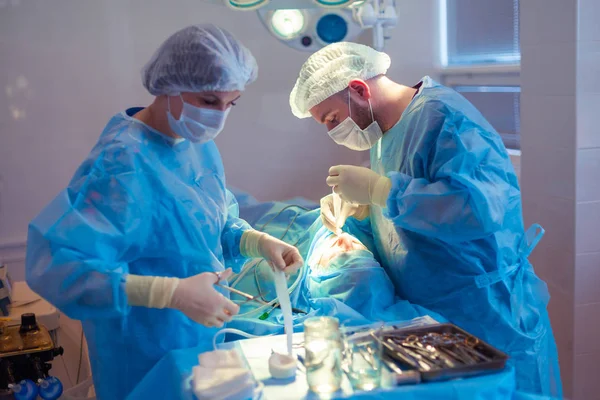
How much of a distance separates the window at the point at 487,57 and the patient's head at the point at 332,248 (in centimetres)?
129

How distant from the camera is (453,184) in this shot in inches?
73.2

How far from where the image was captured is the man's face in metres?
2.27

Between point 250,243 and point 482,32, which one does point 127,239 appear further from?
point 482,32

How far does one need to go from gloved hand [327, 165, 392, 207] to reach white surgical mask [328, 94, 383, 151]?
0.50ft

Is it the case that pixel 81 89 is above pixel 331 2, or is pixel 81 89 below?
below

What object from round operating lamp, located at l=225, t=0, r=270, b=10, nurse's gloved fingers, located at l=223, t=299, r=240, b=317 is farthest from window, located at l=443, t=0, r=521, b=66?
nurse's gloved fingers, located at l=223, t=299, r=240, b=317

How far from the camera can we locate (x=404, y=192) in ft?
6.36

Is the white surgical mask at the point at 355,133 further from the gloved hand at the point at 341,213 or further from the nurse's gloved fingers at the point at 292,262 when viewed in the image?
the nurse's gloved fingers at the point at 292,262

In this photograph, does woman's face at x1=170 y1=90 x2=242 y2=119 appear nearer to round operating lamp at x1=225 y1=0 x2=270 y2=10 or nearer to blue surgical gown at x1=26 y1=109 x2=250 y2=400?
blue surgical gown at x1=26 y1=109 x2=250 y2=400

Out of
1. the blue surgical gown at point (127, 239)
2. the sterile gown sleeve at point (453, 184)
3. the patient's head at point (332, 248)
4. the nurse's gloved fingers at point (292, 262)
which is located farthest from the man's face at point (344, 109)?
the nurse's gloved fingers at point (292, 262)

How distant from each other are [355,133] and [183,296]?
101cm

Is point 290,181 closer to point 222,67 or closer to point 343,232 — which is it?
point 343,232

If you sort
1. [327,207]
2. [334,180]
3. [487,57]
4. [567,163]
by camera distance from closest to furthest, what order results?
[334,180] → [327,207] → [567,163] → [487,57]

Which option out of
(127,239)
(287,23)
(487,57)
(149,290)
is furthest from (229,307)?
(487,57)
